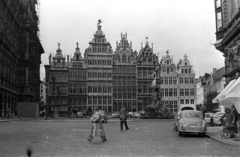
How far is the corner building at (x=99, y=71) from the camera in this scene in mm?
74875

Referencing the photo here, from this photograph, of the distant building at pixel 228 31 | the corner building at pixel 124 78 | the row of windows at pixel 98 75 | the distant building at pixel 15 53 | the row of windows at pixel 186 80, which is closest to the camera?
the distant building at pixel 228 31

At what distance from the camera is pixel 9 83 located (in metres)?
44.2

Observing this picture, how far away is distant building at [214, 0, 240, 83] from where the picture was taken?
31.3m

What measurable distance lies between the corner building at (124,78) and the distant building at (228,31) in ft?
123

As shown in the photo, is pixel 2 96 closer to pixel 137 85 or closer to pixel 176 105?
pixel 137 85

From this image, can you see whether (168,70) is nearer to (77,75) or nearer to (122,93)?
(122,93)

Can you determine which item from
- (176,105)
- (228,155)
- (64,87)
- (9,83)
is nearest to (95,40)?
(64,87)

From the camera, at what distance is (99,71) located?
248 feet

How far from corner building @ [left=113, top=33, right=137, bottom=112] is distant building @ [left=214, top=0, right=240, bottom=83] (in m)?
37.6

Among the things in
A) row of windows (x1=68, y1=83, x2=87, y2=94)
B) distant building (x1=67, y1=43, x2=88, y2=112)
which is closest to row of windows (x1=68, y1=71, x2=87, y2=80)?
distant building (x1=67, y1=43, x2=88, y2=112)

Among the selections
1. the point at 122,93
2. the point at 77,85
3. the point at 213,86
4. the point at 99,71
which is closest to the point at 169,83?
the point at 122,93

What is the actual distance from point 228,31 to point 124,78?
42.9m

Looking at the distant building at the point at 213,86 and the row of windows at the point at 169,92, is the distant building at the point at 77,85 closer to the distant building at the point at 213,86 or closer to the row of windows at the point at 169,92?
the row of windows at the point at 169,92

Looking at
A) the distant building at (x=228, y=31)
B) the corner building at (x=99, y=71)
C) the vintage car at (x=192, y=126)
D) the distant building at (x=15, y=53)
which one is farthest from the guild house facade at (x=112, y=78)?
the vintage car at (x=192, y=126)
